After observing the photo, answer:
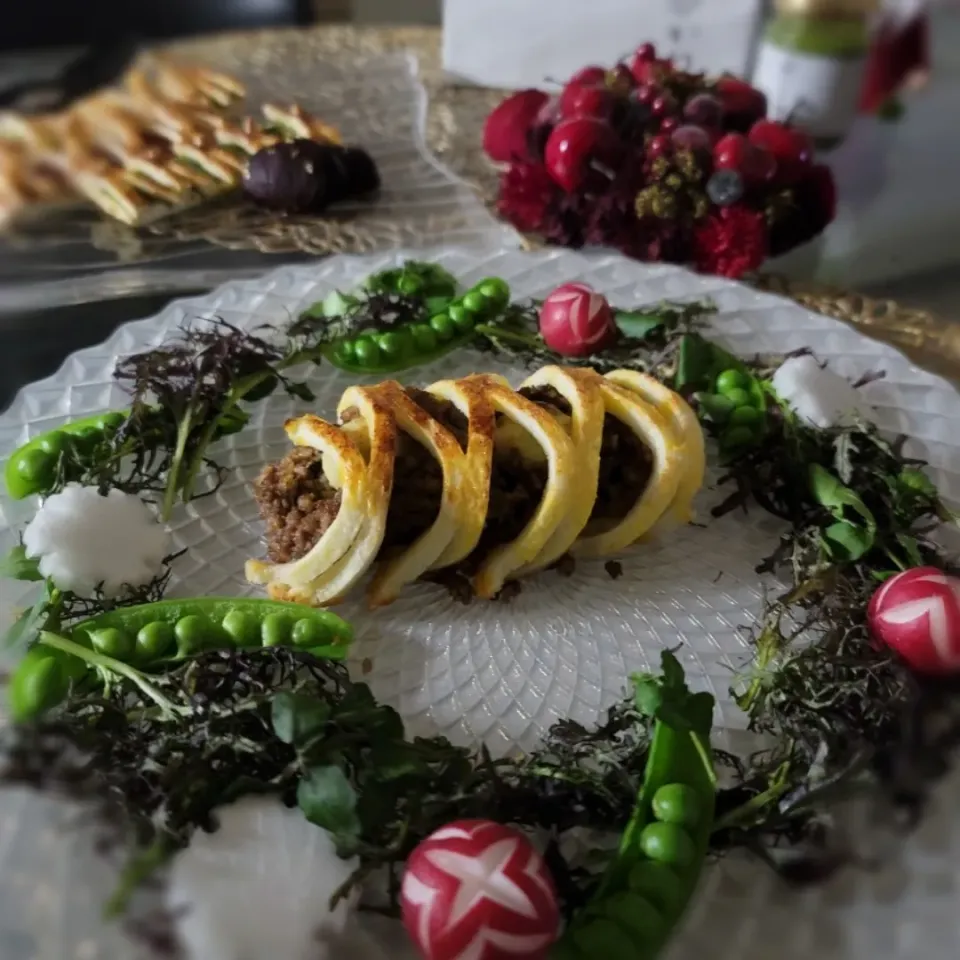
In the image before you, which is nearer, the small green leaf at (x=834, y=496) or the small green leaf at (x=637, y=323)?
the small green leaf at (x=834, y=496)

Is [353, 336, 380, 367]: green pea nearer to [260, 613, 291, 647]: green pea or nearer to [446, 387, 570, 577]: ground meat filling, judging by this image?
[446, 387, 570, 577]: ground meat filling

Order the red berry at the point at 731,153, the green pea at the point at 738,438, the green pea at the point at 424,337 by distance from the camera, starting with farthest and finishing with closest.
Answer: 1. the red berry at the point at 731,153
2. the green pea at the point at 424,337
3. the green pea at the point at 738,438

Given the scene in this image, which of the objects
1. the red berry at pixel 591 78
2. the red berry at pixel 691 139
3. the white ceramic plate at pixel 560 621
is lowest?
the white ceramic plate at pixel 560 621

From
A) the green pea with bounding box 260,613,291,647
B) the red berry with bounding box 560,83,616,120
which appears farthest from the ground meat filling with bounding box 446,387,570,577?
the red berry with bounding box 560,83,616,120

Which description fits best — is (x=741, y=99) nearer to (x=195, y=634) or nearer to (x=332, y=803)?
(x=195, y=634)

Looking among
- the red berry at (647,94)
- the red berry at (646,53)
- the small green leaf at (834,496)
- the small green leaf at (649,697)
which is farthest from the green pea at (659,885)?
the red berry at (646,53)

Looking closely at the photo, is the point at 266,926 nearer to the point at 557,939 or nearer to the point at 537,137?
the point at 557,939

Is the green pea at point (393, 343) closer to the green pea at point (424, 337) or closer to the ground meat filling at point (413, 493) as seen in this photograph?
the green pea at point (424, 337)
